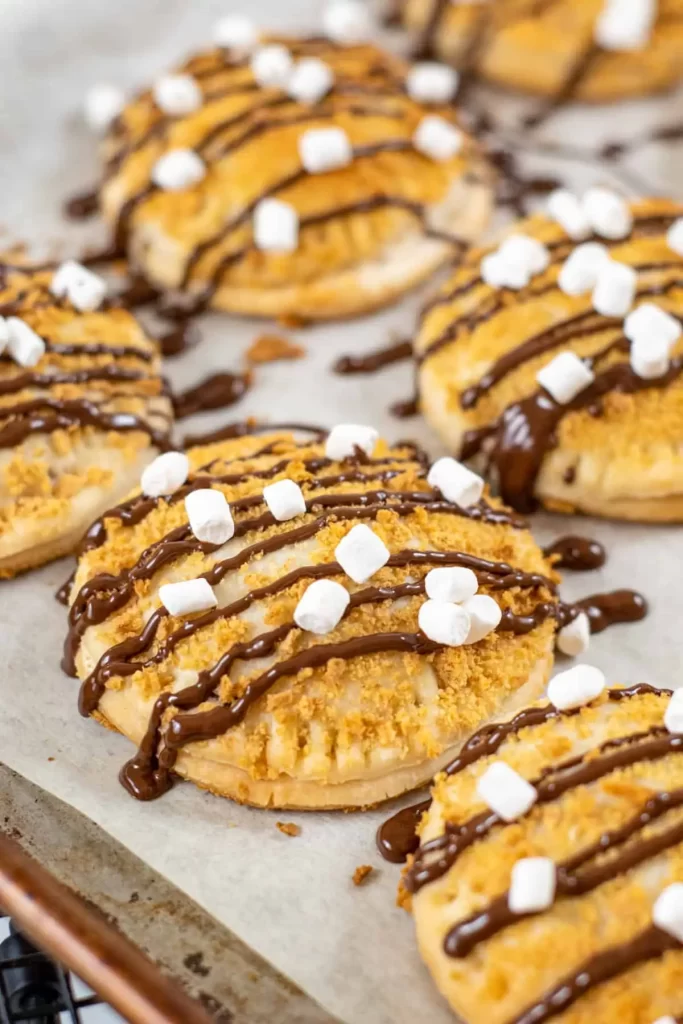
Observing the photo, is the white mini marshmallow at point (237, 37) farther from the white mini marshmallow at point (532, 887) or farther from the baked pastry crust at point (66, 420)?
the white mini marshmallow at point (532, 887)

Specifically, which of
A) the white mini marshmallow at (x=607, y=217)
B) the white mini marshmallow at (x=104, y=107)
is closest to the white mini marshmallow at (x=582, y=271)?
the white mini marshmallow at (x=607, y=217)

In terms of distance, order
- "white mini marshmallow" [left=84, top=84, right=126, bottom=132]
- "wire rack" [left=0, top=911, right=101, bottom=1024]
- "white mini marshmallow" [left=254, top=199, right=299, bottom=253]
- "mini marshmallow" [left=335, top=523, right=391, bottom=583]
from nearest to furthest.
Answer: "mini marshmallow" [left=335, top=523, right=391, bottom=583] < "wire rack" [left=0, top=911, right=101, bottom=1024] < "white mini marshmallow" [left=254, top=199, right=299, bottom=253] < "white mini marshmallow" [left=84, top=84, right=126, bottom=132]

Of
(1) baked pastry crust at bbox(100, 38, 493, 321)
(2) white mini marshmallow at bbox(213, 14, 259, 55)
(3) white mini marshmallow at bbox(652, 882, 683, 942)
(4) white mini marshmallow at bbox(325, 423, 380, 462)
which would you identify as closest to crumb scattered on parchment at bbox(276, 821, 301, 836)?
(3) white mini marshmallow at bbox(652, 882, 683, 942)

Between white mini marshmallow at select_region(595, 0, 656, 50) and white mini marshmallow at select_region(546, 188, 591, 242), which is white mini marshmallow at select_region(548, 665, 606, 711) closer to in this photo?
white mini marshmallow at select_region(546, 188, 591, 242)

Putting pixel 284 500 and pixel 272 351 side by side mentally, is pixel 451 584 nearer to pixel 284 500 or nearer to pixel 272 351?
pixel 284 500

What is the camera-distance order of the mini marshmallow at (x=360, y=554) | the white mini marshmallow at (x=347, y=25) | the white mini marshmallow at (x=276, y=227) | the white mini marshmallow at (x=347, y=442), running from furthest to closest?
the white mini marshmallow at (x=347, y=25)
the white mini marshmallow at (x=276, y=227)
the white mini marshmallow at (x=347, y=442)
the mini marshmallow at (x=360, y=554)

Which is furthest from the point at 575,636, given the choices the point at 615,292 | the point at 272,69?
the point at 272,69
